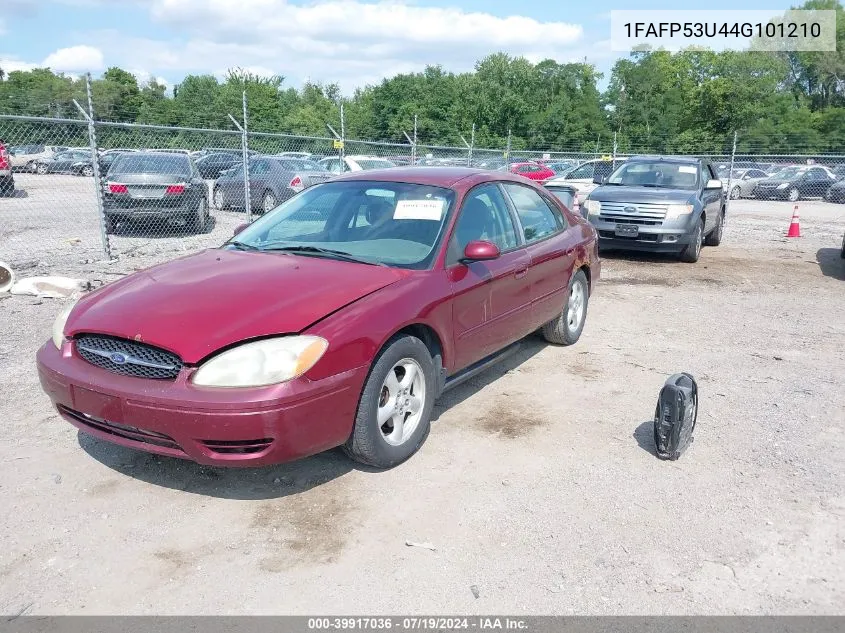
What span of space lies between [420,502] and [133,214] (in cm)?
1043

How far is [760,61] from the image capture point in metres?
60.0

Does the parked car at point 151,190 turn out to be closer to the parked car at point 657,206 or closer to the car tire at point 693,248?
the parked car at point 657,206

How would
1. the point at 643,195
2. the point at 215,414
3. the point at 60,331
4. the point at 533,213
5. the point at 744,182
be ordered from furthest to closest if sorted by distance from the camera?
the point at 744,182, the point at 643,195, the point at 533,213, the point at 60,331, the point at 215,414

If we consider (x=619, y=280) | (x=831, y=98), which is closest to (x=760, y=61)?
(x=831, y=98)

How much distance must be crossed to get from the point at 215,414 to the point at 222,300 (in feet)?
2.17

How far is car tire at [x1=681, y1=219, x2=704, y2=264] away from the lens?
10859 millimetres

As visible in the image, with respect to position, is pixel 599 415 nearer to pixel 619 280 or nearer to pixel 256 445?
Result: pixel 256 445

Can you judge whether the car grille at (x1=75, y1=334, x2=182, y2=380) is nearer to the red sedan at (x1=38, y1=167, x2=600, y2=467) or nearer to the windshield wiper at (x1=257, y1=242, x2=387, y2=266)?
the red sedan at (x1=38, y1=167, x2=600, y2=467)

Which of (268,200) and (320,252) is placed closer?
(320,252)

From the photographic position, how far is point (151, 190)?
1225 centimetres

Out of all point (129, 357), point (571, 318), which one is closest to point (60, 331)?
point (129, 357)

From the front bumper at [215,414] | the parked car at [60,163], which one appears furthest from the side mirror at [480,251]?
the parked car at [60,163]

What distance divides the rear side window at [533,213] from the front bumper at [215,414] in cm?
234

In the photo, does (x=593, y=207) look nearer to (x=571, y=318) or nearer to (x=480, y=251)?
(x=571, y=318)
